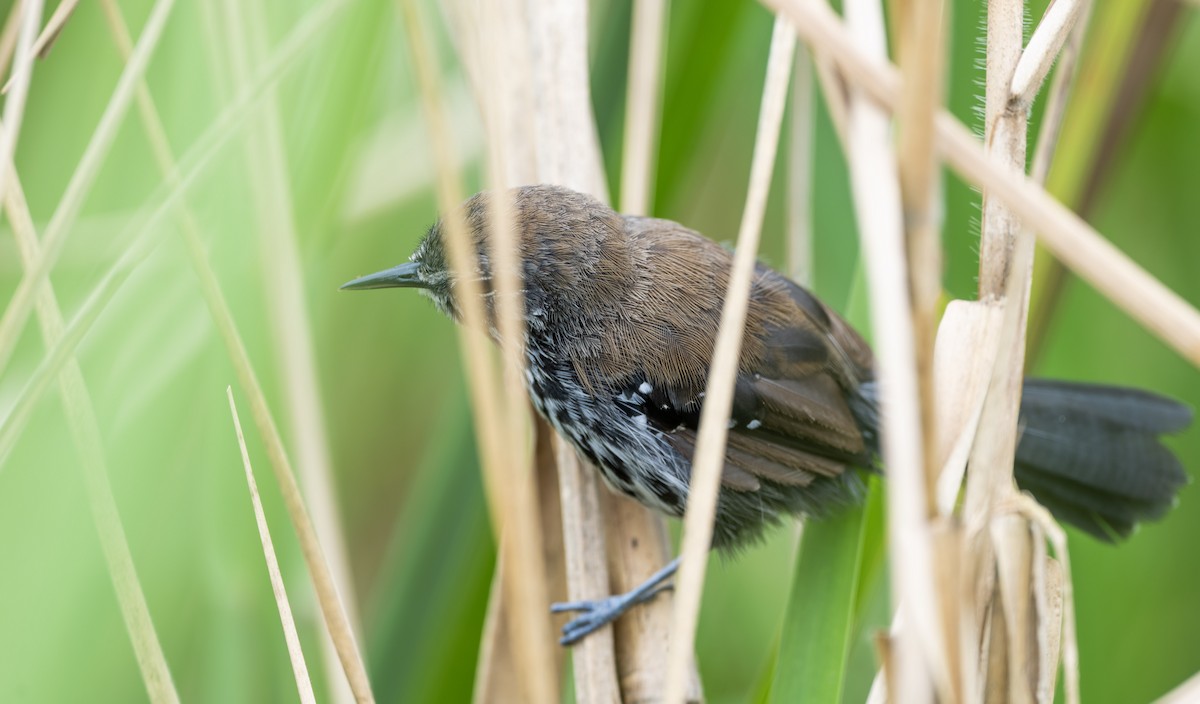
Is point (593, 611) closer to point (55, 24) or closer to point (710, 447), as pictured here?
point (710, 447)

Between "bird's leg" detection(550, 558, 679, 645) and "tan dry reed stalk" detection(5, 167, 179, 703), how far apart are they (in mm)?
671

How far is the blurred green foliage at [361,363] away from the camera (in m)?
1.06

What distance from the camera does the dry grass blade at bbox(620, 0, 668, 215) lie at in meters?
1.74

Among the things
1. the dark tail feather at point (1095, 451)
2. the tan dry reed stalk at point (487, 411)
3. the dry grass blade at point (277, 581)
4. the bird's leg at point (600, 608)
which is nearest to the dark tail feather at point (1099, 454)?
the dark tail feather at point (1095, 451)

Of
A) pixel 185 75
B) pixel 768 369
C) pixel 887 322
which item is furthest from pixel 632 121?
pixel 887 322

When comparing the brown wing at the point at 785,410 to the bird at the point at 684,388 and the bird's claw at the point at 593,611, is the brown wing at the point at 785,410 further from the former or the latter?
the bird's claw at the point at 593,611

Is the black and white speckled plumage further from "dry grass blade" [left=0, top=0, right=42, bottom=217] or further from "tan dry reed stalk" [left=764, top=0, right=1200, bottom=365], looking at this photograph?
"tan dry reed stalk" [left=764, top=0, right=1200, bottom=365]

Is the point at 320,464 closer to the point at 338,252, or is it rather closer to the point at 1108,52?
the point at 338,252

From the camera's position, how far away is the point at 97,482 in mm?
1074

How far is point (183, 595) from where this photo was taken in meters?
1.44

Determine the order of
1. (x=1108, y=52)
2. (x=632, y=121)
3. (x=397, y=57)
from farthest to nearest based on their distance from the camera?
(x=397, y=57) < (x=1108, y=52) < (x=632, y=121)

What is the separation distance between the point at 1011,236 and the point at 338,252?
132cm

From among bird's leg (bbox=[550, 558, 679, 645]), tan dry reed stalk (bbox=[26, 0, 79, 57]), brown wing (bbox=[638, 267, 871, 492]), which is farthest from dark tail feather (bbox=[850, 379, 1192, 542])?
tan dry reed stalk (bbox=[26, 0, 79, 57])

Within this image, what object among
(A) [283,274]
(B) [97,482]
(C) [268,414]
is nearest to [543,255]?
(A) [283,274]
